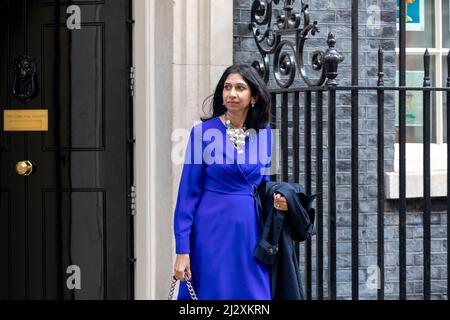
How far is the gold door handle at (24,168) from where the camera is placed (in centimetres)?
741

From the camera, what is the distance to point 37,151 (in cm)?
744

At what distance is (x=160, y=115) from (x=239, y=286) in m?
1.90

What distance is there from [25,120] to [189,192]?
7.43 feet

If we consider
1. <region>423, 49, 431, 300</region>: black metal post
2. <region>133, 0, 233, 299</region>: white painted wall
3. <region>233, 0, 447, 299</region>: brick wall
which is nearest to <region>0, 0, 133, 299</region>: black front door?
<region>133, 0, 233, 299</region>: white painted wall

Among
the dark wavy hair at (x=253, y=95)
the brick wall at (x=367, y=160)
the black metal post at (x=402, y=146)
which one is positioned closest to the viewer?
the dark wavy hair at (x=253, y=95)

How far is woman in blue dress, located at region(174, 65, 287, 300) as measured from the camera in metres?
5.60

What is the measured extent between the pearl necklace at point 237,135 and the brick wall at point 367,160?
1820mm

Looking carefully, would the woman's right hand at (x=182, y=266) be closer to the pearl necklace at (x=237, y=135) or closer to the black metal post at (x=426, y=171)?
the pearl necklace at (x=237, y=135)

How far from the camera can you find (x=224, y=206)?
221 inches

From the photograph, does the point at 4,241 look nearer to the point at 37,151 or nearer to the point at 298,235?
the point at 37,151

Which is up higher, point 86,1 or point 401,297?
point 86,1

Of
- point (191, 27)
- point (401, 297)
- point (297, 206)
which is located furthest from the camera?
point (191, 27)

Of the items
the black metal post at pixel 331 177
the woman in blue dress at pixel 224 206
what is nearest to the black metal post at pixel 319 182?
the black metal post at pixel 331 177

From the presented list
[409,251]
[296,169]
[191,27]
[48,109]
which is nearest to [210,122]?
[296,169]
